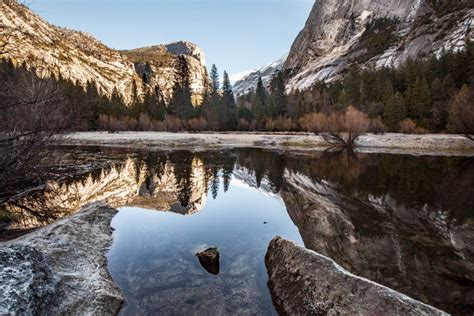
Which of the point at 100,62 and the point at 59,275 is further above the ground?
the point at 100,62

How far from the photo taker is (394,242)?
8.42m

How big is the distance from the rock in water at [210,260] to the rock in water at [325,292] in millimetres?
1474

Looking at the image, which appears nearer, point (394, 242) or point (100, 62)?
point (394, 242)

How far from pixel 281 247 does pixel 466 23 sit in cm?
11155

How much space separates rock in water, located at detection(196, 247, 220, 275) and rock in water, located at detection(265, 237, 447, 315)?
1.47 meters

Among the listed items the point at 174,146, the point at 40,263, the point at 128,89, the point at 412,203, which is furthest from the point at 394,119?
the point at 128,89

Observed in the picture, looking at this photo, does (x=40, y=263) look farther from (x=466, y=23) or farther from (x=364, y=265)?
(x=466, y=23)

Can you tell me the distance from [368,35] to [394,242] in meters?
141

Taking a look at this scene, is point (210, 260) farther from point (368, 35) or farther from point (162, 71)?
point (162, 71)

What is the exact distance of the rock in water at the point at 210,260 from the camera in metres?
6.96

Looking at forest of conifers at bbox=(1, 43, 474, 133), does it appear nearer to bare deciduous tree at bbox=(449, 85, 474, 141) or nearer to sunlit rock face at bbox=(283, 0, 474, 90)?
bare deciduous tree at bbox=(449, 85, 474, 141)

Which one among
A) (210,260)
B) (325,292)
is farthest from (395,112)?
(325,292)

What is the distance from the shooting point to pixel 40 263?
4.53 meters

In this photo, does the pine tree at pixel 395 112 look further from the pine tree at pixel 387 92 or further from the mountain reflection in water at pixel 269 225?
the mountain reflection in water at pixel 269 225
